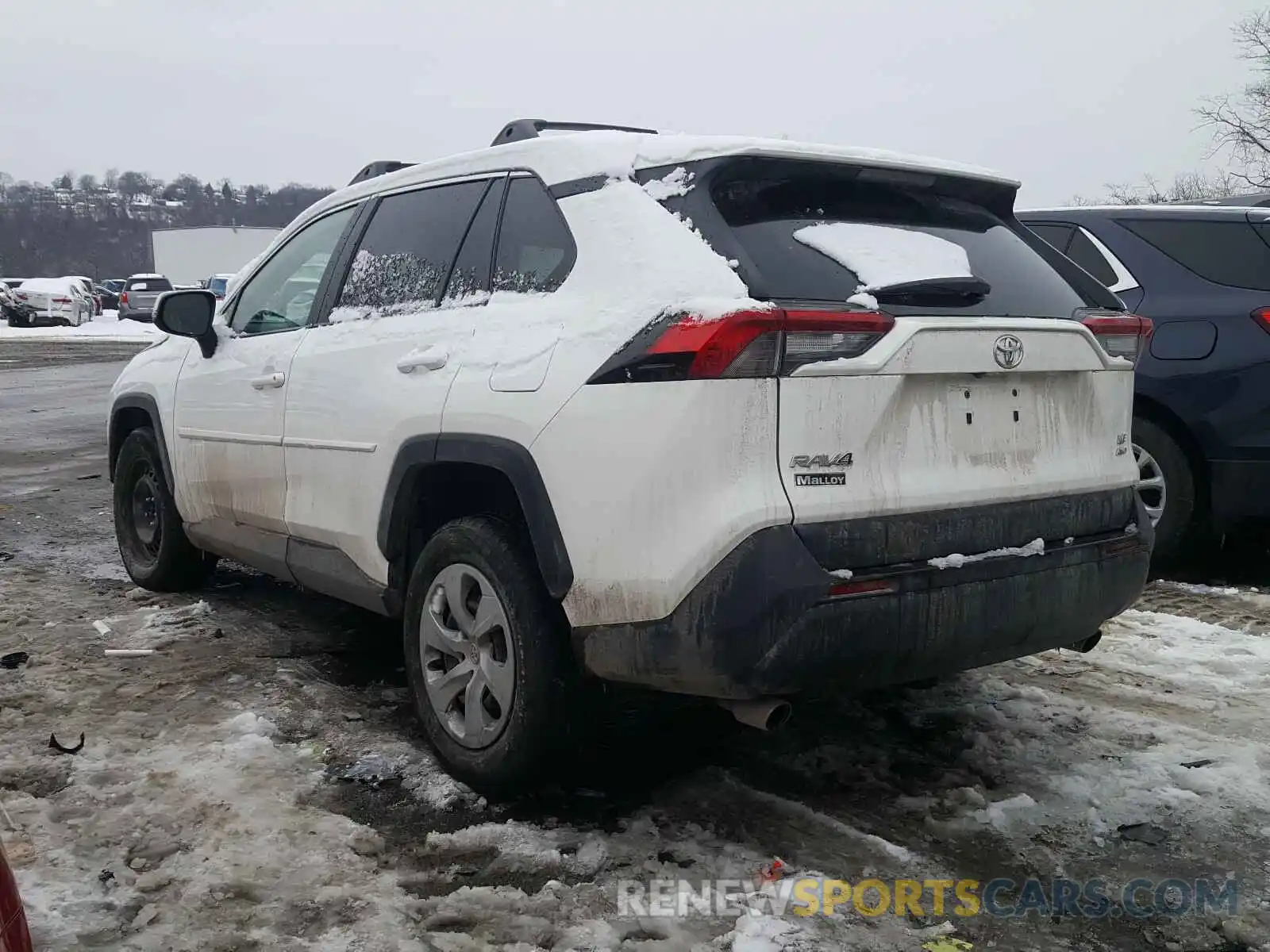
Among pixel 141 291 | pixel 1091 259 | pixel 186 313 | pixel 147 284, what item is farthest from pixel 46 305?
pixel 1091 259

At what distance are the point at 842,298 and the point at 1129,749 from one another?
1844 millimetres

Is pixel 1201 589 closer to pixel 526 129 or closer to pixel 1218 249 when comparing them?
pixel 1218 249

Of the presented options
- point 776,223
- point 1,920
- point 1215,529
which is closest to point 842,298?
point 776,223

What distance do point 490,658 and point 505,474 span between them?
53cm

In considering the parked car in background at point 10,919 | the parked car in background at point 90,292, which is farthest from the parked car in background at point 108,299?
the parked car in background at point 10,919

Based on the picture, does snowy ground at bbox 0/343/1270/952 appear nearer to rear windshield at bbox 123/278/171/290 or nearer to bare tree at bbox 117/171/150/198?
rear windshield at bbox 123/278/171/290

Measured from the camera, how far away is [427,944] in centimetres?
246

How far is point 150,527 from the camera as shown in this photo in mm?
5508

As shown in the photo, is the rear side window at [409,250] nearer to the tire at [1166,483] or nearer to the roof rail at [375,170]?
the roof rail at [375,170]

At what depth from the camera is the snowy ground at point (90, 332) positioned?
32.6 meters

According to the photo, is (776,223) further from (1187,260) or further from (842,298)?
(1187,260)

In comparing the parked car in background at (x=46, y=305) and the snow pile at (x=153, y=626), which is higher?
the parked car in background at (x=46, y=305)

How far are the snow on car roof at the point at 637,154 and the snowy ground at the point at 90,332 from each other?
2844cm

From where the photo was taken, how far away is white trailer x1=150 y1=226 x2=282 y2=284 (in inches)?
2147
